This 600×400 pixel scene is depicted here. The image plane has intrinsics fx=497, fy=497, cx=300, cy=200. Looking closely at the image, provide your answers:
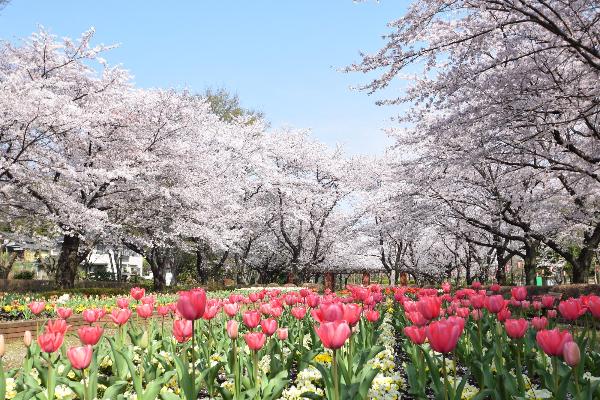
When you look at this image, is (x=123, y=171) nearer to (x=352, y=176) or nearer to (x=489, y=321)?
(x=489, y=321)

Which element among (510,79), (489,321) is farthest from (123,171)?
(489,321)

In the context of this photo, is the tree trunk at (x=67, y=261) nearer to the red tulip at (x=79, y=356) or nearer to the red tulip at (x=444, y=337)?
the red tulip at (x=79, y=356)

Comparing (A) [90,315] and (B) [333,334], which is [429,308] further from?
(A) [90,315]

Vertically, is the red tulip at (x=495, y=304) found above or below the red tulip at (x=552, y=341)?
above

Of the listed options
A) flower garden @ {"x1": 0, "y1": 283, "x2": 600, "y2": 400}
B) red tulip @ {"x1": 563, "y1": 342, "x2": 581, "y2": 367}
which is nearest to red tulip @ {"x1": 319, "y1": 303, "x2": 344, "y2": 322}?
flower garden @ {"x1": 0, "y1": 283, "x2": 600, "y2": 400}

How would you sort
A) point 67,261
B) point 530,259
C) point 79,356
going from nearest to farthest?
point 79,356 < point 67,261 < point 530,259

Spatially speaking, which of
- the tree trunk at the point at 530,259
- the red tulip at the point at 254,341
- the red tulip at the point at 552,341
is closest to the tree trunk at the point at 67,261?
the tree trunk at the point at 530,259

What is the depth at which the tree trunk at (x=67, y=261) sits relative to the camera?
18156mm

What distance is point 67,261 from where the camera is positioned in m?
18.4

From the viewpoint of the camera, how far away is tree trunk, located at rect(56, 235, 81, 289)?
18156 mm

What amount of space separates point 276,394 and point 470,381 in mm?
2241

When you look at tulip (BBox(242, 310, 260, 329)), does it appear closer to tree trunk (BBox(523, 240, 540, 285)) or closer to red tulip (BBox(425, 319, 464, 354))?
red tulip (BBox(425, 319, 464, 354))

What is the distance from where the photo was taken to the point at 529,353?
411 centimetres

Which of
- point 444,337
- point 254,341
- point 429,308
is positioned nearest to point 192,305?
point 254,341
